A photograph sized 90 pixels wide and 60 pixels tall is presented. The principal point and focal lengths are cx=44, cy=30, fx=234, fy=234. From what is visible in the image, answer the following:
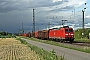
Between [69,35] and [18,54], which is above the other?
[69,35]

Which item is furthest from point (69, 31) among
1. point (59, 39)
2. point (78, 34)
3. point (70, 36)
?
point (78, 34)

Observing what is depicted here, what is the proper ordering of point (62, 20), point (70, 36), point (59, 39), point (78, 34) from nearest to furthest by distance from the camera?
point (70, 36), point (59, 39), point (62, 20), point (78, 34)

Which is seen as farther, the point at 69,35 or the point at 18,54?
the point at 69,35

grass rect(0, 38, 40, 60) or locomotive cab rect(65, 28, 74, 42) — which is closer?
grass rect(0, 38, 40, 60)

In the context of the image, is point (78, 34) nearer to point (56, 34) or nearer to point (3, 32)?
point (56, 34)

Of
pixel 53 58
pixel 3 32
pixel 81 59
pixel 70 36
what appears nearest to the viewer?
pixel 53 58

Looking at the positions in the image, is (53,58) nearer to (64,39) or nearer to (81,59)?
(81,59)

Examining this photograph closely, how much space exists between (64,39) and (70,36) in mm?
1541

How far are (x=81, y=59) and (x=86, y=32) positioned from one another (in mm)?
65316

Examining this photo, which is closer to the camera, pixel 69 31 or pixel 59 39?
pixel 69 31

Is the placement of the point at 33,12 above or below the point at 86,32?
above

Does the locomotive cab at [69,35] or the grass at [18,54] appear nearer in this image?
Answer: the grass at [18,54]

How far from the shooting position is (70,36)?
2071 inches

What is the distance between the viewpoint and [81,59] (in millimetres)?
19469
